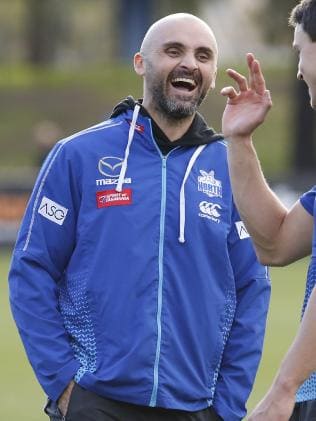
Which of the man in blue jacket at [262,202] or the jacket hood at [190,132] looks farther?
the jacket hood at [190,132]

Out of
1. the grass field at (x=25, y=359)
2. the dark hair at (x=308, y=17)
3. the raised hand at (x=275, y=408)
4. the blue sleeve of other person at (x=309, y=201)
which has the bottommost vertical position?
the grass field at (x=25, y=359)

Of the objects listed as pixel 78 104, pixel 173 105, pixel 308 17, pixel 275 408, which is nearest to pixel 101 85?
pixel 78 104

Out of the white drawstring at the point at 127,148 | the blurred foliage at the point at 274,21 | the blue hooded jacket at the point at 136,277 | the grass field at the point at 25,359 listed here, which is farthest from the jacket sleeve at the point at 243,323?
the blurred foliage at the point at 274,21

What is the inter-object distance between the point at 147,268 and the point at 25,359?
25.5 feet

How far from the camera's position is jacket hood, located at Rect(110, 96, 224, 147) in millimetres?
5838

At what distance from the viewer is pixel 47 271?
18.6ft

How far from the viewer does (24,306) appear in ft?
18.5

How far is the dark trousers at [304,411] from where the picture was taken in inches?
183

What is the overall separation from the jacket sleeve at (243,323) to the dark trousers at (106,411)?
257mm

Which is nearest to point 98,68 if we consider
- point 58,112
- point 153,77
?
point 58,112

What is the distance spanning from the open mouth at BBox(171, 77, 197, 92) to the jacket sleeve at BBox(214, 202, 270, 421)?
1.85 ft

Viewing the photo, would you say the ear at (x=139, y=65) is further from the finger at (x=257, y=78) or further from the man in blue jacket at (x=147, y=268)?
the finger at (x=257, y=78)

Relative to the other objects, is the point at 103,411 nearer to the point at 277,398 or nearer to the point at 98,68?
the point at 277,398

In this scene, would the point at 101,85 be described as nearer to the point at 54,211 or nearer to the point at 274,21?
the point at 274,21
